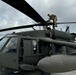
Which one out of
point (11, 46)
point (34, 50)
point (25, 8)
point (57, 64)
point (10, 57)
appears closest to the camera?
point (25, 8)

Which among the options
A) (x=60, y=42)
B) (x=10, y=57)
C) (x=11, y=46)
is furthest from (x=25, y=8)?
(x=60, y=42)

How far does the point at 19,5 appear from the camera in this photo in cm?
640

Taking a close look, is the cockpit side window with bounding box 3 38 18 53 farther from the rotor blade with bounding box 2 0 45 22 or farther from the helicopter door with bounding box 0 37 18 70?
the rotor blade with bounding box 2 0 45 22

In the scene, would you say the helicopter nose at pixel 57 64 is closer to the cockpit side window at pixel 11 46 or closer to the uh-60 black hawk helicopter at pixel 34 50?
the uh-60 black hawk helicopter at pixel 34 50

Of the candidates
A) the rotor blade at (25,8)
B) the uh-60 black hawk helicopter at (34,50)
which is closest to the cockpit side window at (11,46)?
the uh-60 black hawk helicopter at (34,50)

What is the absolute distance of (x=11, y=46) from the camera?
7.38 m

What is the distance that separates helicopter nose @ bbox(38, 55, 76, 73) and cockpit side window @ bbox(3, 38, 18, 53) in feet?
3.65

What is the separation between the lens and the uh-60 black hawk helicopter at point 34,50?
679cm

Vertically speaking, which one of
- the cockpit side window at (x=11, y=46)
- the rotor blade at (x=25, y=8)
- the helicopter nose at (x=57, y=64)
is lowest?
the helicopter nose at (x=57, y=64)

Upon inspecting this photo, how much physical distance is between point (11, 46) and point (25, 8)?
5.01ft

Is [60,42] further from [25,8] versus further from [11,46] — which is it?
[25,8]

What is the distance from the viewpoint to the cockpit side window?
7.29 metres

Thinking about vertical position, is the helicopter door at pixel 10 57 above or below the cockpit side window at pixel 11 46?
below

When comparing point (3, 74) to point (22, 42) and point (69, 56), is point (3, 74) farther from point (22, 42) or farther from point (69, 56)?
point (69, 56)
